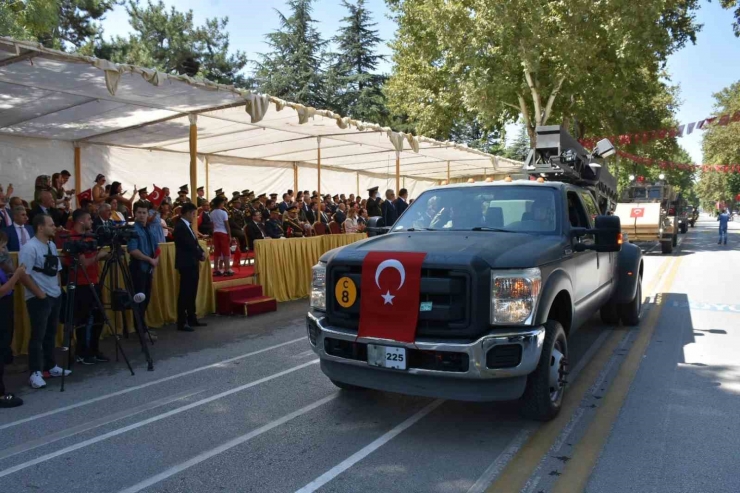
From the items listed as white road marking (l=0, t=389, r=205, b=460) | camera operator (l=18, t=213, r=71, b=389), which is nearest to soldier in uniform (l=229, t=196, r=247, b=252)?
camera operator (l=18, t=213, r=71, b=389)

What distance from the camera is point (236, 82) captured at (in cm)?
3784

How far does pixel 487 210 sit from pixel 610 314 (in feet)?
12.4

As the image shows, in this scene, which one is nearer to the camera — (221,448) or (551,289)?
(221,448)

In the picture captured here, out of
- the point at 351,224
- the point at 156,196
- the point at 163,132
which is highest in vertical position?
the point at 163,132

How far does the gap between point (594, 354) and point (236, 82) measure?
35.6m

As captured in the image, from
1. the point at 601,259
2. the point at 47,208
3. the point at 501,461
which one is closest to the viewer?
the point at 501,461

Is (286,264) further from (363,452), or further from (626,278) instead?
(363,452)

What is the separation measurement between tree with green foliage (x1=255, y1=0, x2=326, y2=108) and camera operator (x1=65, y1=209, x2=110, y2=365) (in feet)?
101

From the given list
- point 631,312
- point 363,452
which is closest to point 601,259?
point 631,312

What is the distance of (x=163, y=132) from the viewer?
1353 centimetres

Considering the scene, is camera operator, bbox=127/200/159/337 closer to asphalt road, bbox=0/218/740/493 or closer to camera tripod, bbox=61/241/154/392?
camera tripod, bbox=61/241/154/392

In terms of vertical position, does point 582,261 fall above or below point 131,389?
above

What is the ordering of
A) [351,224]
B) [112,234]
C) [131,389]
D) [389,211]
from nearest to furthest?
[131,389] < [112,234] < [389,211] < [351,224]

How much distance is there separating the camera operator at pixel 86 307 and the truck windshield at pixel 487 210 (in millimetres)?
3635
